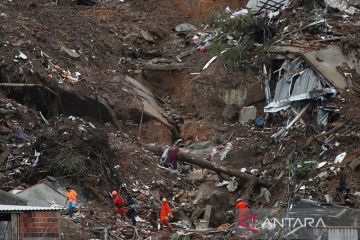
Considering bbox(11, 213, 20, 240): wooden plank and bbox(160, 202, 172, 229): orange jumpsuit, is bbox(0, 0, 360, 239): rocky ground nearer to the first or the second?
bbox(160, 202, 172, 229): orange jumpsuit

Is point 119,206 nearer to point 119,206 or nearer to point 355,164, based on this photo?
point 119,206

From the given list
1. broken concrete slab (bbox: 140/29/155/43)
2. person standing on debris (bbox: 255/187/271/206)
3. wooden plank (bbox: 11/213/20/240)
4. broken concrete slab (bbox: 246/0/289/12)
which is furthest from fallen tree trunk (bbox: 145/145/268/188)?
wooden plank (bbox: 11/213/20/240)

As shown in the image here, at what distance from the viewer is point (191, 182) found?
20.6 m

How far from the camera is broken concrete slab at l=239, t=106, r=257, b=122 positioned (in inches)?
899

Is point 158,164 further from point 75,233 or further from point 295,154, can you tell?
point 75,233

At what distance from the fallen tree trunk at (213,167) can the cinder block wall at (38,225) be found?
26.0 feet

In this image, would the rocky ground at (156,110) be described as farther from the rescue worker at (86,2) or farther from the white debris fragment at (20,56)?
the rescue worker at (86,2)

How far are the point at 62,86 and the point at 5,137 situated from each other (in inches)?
115

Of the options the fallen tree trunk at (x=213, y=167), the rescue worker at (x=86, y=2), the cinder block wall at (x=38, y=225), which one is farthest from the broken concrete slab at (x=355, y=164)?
the rescue worker at (x=86, y=2)

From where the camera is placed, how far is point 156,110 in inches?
934

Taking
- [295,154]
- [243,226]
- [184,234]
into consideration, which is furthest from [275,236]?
[295,154]

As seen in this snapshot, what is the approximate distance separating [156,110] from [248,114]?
243 centimetres

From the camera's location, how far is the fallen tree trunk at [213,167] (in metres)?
19.2

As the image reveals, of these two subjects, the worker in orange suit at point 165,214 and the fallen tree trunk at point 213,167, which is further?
the fallen tree trunk at point 213,167
